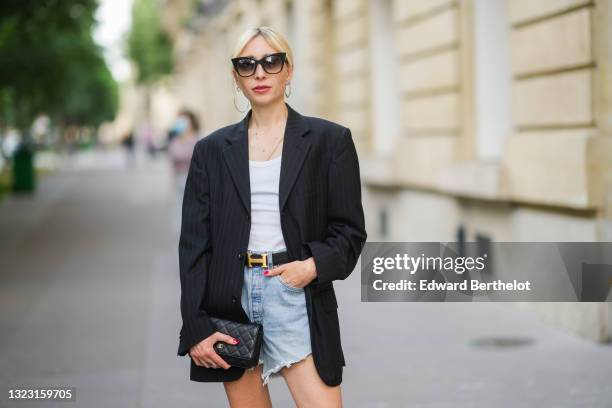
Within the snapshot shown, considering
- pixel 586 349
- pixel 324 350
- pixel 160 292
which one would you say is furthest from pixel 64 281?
pixel 324 350

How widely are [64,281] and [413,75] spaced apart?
15.5ft

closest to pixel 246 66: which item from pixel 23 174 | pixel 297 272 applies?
pixel 297 272

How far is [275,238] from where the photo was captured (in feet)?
11.2

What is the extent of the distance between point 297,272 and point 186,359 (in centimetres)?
431

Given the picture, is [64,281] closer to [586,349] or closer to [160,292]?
[160,292]

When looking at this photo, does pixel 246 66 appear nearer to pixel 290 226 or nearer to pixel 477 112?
pixel 290 226

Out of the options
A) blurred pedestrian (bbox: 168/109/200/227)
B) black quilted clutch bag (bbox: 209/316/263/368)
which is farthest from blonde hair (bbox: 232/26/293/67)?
blurred pedestrian (bbox: 168/109/200/227)

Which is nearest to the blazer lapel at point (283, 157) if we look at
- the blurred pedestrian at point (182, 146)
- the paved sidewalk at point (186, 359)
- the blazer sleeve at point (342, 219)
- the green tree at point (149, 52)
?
the blazer sleeve at point (342, 219)

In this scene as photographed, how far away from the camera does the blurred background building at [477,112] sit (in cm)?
776

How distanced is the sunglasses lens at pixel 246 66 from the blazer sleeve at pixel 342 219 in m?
0.37

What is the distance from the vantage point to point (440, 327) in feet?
28.2

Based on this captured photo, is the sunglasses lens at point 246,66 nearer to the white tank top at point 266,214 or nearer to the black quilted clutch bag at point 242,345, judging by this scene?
the white tank top at point 266,214

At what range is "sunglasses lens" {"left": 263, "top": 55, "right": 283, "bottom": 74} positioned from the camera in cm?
345

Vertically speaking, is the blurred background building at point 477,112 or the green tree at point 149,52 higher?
the green tree at point 149,52
